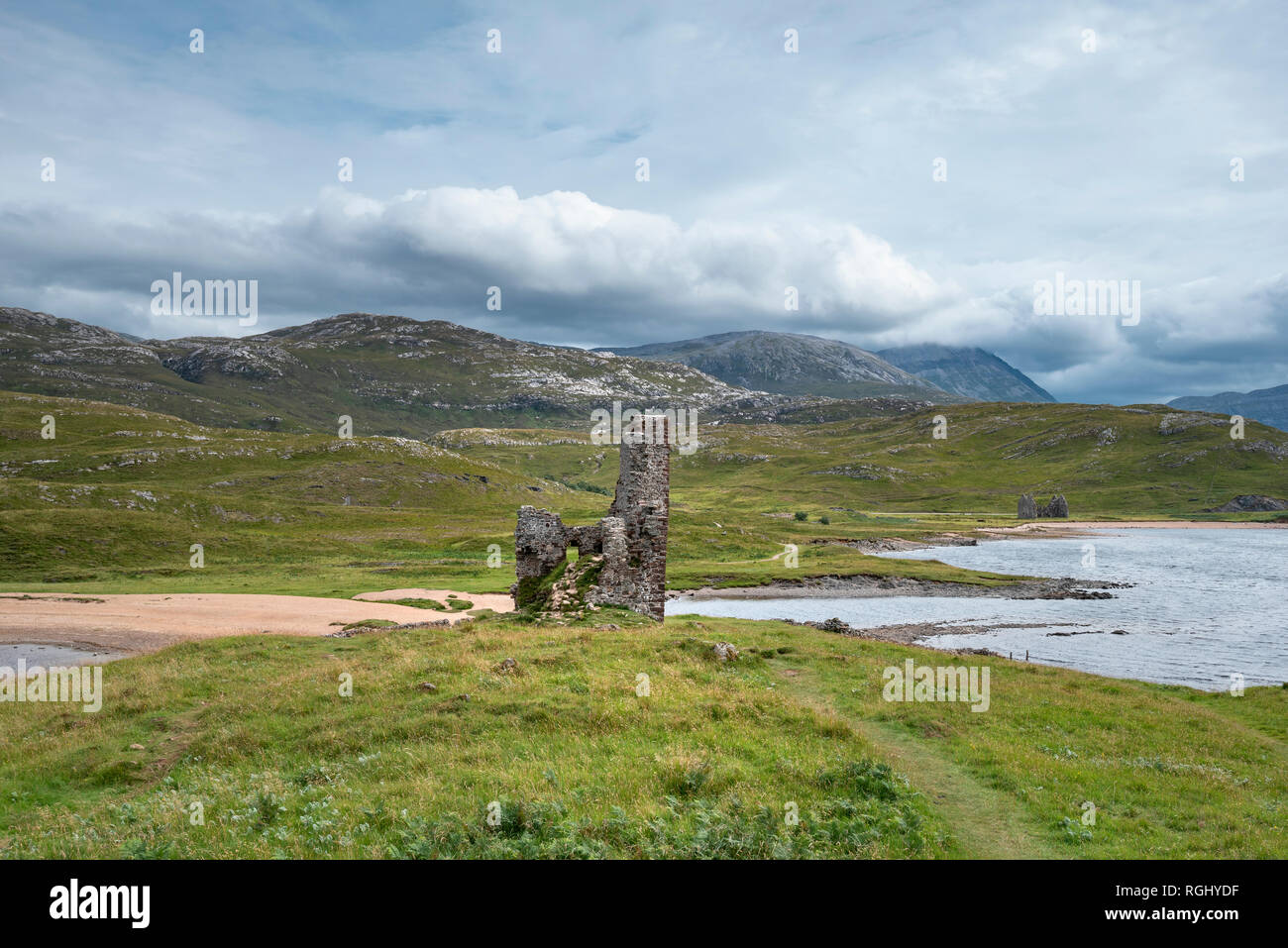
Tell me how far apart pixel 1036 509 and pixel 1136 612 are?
5538 inches

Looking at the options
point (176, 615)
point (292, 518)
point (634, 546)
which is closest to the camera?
point (634, 546)

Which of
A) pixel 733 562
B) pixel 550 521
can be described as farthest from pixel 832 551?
pixel 550 521

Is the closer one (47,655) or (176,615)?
(47,655)

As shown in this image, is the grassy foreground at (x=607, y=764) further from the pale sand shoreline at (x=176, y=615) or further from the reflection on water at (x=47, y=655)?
the pale sand shoreline at (x=176, y=615)

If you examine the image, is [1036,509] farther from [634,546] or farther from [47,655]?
[47,655]

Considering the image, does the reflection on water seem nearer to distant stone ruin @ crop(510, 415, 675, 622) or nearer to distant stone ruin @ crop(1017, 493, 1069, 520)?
distant stone ruin @ crop(510, 415, 675, 622)

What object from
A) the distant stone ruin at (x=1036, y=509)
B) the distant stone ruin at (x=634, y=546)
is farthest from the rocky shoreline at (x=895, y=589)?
the distant stone ruin at (x=1036, y=509)

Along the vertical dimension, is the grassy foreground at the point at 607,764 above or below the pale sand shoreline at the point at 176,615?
above

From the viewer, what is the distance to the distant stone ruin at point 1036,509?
→ 18712 cm

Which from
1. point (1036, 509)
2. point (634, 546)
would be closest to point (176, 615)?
point (634, 546)

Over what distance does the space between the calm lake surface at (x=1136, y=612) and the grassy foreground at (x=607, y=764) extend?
19.7 metres

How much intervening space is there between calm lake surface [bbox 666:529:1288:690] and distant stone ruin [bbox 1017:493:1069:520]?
66.3 m

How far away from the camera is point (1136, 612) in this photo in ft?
220

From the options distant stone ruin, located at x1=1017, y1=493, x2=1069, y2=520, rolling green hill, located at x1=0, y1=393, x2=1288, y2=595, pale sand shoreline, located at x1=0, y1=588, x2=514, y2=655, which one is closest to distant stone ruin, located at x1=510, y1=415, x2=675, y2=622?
pale sand shoreline, located at x1=0, y1=588, x2=514, y2=655
